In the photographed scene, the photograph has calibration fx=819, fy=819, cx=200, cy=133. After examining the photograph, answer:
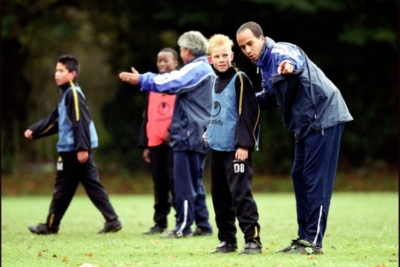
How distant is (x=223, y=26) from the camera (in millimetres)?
23703

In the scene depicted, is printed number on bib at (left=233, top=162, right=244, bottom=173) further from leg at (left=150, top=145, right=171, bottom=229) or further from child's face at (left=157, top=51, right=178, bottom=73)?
child's face at (left=157, top=51, right=178, bottom=73)

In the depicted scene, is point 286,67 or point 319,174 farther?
point 319,174

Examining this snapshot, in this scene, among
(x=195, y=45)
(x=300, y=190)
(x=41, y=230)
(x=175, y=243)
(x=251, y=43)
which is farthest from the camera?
(x=41, y=230)

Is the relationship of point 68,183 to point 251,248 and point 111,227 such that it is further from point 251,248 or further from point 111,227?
point 251,248

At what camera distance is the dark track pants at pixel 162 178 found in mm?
10617

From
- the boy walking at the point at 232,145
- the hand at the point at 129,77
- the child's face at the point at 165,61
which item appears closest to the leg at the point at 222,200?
the boy walking at the point at 232,145

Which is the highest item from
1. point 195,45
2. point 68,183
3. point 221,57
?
point 195,45

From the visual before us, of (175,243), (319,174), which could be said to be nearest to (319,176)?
(319,174)

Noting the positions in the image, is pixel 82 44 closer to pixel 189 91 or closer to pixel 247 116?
pixel 189 91

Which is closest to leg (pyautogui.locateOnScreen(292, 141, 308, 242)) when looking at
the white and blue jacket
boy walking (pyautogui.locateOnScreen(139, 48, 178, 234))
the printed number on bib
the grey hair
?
the printed number on bib

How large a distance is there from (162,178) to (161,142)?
49 cm

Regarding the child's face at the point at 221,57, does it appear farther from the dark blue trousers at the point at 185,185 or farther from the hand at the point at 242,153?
the dark blue trousers at the point at 185,185

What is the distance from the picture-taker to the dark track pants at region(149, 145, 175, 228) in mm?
10617

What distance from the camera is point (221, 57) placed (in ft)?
25.9
